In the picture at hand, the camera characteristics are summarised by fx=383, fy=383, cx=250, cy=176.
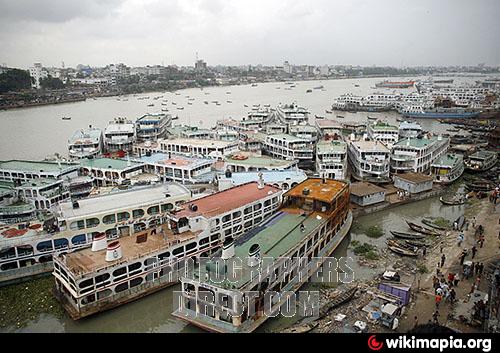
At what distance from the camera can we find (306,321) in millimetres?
11328

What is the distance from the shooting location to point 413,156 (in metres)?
24.8

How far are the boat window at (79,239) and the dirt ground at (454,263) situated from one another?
11.2 metres

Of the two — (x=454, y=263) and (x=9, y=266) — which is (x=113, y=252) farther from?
(x=454, y=263)

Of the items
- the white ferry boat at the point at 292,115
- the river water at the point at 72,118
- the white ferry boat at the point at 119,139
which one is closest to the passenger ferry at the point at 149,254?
the white ferry boat at the point at 119,139

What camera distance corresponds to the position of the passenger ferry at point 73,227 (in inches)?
527

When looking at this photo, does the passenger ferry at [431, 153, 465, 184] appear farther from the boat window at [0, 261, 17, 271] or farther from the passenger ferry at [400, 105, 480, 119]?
the passenger ferry at [400, 105, 480, 119]

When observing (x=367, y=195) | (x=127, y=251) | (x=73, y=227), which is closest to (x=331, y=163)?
(x=367, y=195)

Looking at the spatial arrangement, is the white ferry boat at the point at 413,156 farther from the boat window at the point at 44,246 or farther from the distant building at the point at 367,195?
the boat window at the point at 44,246

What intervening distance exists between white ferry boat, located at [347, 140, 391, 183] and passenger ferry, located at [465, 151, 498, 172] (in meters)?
A: 6.84

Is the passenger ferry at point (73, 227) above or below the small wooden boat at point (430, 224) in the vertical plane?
above

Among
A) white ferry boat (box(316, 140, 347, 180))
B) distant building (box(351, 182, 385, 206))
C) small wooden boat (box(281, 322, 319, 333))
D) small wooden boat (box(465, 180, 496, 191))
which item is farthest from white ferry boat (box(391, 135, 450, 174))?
small wooden boat (box(281, 322, 319, 333))

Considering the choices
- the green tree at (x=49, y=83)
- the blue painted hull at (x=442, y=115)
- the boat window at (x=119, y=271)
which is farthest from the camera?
the green tree at (x=49, y=83)

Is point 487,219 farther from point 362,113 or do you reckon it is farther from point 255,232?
point 362,113
